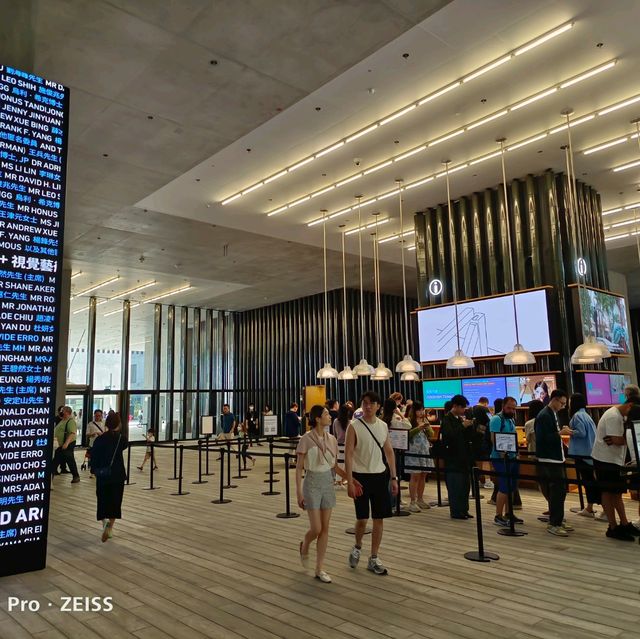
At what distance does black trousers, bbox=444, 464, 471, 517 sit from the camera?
6902 mm

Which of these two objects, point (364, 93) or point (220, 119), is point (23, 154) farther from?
point (364, 93)

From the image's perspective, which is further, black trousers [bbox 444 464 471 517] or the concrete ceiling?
black trousers [bbox 444 464 471 517]

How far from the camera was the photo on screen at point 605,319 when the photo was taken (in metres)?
10.1

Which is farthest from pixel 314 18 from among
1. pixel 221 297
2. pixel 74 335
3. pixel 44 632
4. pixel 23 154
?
pixel 74 335

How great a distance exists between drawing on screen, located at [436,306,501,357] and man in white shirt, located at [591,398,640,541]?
4807 millimetres

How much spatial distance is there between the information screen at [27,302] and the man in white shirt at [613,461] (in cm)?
583

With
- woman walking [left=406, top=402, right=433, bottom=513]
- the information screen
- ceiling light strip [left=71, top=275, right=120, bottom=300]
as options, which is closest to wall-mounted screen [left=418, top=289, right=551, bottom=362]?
woman walking [left=406, top=402, right=433, bottom=513]

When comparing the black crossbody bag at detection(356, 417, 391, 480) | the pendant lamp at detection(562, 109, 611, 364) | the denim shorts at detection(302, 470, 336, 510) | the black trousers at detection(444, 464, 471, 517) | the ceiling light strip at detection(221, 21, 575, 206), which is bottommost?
the black trousers at detection(444, 464, 471, 517)

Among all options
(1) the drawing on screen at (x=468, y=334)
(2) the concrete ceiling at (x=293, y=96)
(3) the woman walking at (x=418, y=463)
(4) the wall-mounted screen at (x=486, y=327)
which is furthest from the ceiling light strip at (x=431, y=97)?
(3) the woman walking at (x=418, y=463)

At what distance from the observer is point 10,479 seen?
4.76 meters

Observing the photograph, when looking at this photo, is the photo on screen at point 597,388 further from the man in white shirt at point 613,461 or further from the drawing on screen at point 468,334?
the man in white shirt at point 613,461

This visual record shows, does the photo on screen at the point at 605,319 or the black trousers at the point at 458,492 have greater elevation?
the photo on screen at the point at 605,319

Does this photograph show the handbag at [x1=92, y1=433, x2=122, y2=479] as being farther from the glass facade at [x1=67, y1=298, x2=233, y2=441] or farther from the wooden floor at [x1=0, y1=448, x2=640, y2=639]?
the glass facade at [x1=67, y1=298, x2=233, y2=441]

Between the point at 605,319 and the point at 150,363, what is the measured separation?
1947 cm
